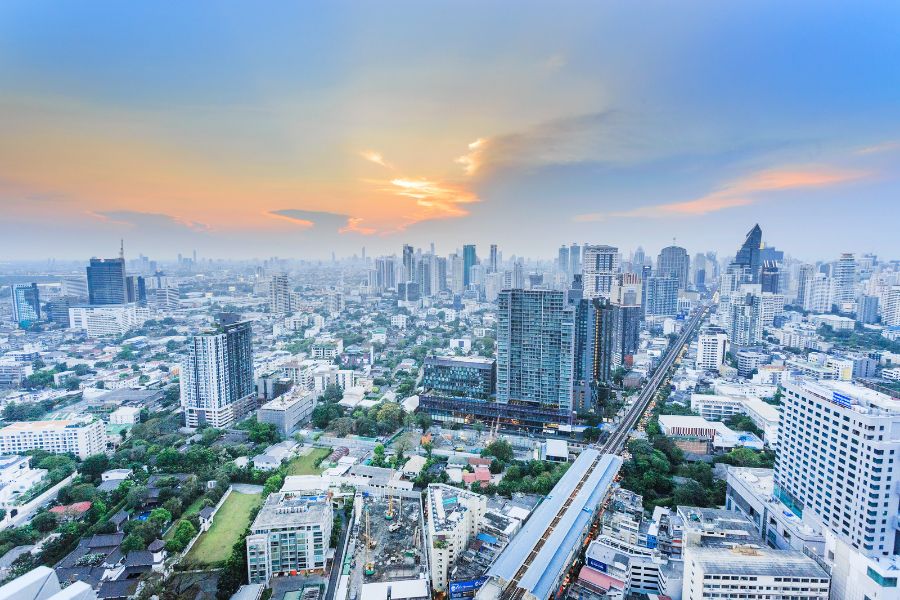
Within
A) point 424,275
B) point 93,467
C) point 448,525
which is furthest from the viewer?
point 424,275

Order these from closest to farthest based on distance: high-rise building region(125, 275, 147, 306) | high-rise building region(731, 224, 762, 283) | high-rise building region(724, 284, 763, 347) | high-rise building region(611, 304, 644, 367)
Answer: high-rise building region(611, 304, 644, 367) < high-rise building region(724, 284, 763, 347) < high-rise building region(125, 275, 147, 306) < high-rise building region(731, 224, 762, 283)

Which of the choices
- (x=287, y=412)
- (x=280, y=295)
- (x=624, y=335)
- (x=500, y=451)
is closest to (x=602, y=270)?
(x=624, y=335)

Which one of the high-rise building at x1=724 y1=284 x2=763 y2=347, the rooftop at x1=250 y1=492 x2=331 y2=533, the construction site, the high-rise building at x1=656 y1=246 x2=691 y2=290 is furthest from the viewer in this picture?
the high-rise building at x1=656 y1=246 x2=691 y2=290

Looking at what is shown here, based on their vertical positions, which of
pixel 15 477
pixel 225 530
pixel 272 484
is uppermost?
pixel 15 477

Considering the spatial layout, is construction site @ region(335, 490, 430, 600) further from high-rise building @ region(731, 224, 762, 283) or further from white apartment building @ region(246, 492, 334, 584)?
high-rise building @ region(731, 224, 762, 283)

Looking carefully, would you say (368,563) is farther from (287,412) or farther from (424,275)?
(424,275)

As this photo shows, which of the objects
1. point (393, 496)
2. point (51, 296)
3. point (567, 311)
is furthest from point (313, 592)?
point (51, 296)

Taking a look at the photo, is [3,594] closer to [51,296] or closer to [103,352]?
[103,352]

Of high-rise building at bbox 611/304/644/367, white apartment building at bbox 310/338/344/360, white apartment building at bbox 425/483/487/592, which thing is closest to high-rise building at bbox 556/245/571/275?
high-rise building at bbox 611/304/644/367
